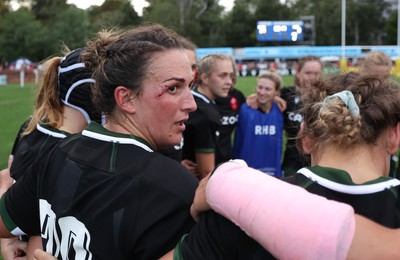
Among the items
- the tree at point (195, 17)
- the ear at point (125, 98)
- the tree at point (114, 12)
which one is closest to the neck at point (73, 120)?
the ear at point (125, 98)

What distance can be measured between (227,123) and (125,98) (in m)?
3.96

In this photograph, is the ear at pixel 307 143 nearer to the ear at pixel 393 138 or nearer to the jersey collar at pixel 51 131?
the ear at pixel 393 138

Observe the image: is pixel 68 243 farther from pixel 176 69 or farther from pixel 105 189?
pixel 176 69

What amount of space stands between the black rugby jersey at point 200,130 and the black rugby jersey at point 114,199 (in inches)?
93.8

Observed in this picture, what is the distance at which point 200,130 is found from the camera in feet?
14.0

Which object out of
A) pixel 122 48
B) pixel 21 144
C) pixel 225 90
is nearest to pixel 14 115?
pixel 225 90

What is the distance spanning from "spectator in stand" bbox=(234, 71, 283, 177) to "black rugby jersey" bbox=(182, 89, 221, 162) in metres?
1.42

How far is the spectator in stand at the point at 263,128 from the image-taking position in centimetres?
575

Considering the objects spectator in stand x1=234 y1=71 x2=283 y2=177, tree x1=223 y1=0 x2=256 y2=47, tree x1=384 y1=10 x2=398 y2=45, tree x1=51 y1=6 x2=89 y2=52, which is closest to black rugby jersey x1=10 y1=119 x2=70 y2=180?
spectator in stand x1=234 y1=71 x2=283 y2=177

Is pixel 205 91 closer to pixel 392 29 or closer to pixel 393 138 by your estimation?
pixel 393 138

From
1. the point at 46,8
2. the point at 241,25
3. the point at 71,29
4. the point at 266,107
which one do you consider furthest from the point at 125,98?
the point at 46,8

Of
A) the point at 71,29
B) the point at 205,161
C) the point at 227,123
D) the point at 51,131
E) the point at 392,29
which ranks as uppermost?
the point at 71,29

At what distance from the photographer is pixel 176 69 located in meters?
1.81

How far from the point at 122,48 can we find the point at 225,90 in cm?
339
